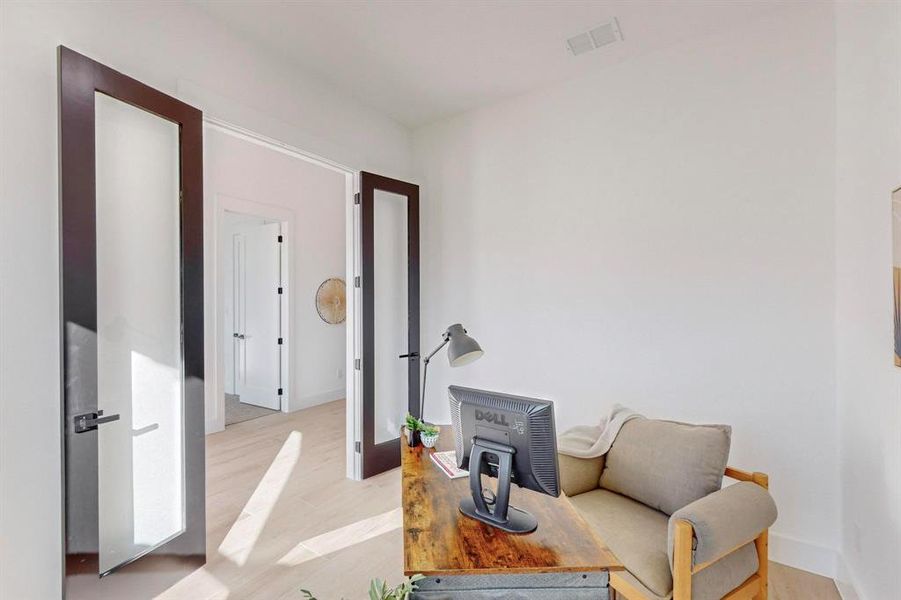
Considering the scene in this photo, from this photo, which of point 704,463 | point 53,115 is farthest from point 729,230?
point 53,115

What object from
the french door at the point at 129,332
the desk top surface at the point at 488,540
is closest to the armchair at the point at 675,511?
the desk top surface at the point at 488,540

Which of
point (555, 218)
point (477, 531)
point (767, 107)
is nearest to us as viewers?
point (477, 531)

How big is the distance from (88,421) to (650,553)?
2.31 metres

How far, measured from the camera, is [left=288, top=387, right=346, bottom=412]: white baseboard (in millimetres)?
5598

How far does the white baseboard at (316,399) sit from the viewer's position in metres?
5.60

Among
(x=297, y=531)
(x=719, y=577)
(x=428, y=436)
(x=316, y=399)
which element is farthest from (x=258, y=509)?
(x=316, y=399)

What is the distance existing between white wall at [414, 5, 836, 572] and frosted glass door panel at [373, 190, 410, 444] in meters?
0.57

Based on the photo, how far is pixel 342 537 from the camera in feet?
8.44

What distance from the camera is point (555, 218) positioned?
320 centimetres

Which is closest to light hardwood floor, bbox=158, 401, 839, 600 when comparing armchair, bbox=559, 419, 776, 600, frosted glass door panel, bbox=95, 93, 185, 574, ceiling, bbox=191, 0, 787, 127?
frosted glass door panel, bbox=95, 93, 185, 574

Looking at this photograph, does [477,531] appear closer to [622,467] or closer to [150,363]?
[622,467]

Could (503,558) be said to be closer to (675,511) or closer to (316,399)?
(675,511)

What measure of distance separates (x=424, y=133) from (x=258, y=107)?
5.38 feet

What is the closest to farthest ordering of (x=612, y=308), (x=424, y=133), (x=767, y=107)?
(x=767, y=107) < (x=612, y=308) < (x=424, y=133)
